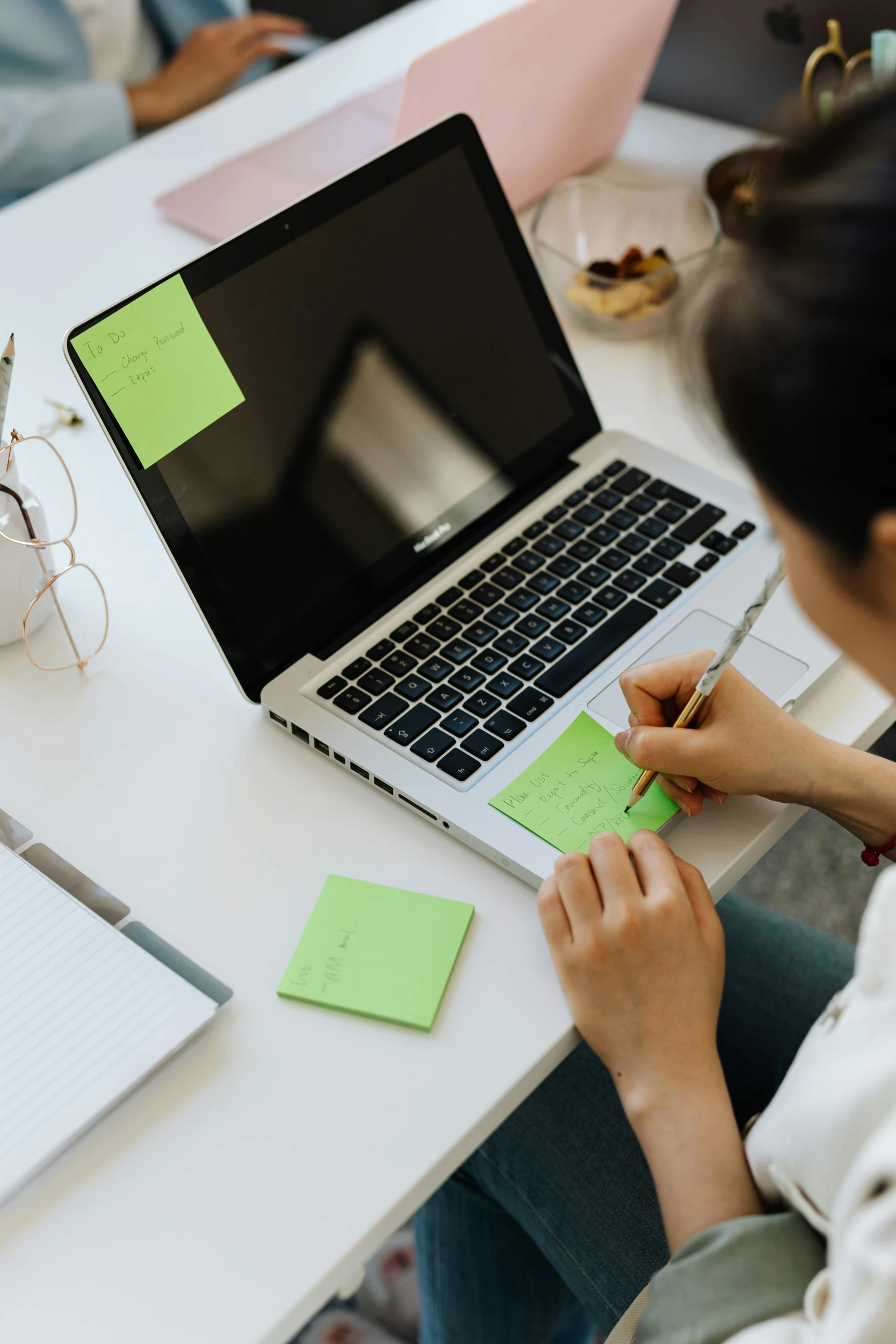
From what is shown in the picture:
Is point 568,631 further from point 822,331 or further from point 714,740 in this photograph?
point 822,331

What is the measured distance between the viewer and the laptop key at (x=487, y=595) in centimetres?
82

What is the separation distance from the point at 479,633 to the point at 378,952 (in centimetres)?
25

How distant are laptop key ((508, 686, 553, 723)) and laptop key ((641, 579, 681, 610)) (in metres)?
0.13

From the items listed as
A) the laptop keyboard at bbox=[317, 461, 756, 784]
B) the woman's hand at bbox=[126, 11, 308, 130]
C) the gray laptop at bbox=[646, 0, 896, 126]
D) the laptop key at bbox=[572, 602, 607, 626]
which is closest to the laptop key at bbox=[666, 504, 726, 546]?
the laptop keyboard at bbox=[317, 461, 756, 784]

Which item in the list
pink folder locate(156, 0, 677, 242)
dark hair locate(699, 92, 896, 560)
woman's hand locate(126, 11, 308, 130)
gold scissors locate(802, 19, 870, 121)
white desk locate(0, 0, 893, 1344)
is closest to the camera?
dark hair locate(699, 92, 896, 560)

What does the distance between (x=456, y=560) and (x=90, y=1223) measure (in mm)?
499

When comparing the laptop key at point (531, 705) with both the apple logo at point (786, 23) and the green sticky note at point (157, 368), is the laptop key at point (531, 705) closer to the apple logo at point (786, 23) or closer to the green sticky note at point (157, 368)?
the green sticky note at point (157, 368)

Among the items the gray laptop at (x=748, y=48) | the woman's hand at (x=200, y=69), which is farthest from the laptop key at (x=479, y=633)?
the woman's hand at (x=200, y=69)

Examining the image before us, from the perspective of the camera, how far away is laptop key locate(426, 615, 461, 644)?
0.79 metres

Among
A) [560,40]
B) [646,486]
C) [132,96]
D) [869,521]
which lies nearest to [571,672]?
[646,486]

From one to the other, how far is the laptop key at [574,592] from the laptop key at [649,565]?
0.05 meters

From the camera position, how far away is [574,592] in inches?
32.6

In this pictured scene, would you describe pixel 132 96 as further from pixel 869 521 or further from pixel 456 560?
pixel 869 521

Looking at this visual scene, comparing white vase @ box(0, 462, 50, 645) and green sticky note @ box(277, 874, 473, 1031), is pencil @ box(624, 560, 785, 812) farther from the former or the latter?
white vase @ box(0, 462, 50, 645)
